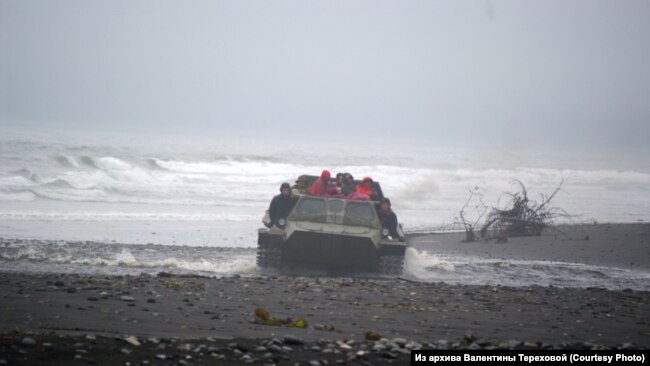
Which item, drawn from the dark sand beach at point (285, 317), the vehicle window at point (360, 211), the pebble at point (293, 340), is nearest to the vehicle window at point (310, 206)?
the vehicle window at point (360, 211)

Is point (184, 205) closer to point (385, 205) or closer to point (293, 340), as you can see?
point (385, 205)

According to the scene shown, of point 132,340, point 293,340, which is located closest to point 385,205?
point 293,340

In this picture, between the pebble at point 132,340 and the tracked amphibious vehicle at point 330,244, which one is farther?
the tracked amphibious vehicle at point 330,244

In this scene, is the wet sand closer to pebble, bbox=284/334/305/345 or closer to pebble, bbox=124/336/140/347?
pebble, bbox=284/334/305/345

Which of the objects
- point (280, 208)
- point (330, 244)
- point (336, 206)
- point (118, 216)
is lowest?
point (118, 216)

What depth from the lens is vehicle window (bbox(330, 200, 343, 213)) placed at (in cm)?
1647

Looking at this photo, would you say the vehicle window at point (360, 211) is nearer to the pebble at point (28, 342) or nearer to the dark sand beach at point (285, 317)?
the dark sand beach at point (285, 317)

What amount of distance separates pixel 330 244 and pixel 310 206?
1.53 meters

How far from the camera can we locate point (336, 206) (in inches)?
653

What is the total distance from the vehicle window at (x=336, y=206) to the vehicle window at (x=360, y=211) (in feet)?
0.47

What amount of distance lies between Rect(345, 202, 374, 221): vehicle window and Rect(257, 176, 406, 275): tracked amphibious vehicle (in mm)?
26

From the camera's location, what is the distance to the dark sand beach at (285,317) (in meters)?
7.67

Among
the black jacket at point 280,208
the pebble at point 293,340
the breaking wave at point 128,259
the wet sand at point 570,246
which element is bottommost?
the breaking wave at point 128,259

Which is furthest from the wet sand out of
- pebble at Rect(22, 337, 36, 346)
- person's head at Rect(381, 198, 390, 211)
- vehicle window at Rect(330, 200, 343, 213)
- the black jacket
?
pebble at Rect(22, 337, 36, 346)
